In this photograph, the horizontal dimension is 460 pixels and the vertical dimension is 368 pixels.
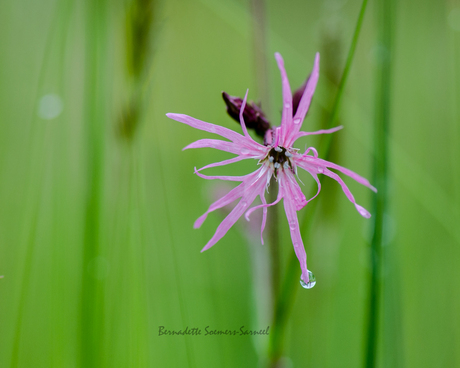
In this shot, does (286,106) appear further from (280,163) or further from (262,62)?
(262,62)

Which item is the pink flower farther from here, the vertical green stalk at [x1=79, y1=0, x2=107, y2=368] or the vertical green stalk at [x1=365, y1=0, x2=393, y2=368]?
the vertical green stalk at [x1=79, y1=0, x2=107, y2=368]

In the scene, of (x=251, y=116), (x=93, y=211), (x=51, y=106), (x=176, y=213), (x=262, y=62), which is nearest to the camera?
(x=93, y=211)

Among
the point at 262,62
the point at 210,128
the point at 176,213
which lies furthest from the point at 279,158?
the point at 176,213

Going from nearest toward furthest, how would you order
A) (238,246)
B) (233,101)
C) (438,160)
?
(233,101) < (238,246) < (438,160)

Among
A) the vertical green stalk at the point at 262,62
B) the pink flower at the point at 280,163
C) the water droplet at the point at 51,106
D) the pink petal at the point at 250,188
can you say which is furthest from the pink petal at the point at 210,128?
the water droplet at the point at 51,106

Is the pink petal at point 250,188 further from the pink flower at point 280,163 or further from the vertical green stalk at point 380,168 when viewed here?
the vertical green stalk at point 380,168

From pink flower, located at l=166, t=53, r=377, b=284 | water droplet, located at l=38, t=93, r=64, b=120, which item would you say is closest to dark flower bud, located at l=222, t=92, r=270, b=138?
pink flower, located at l=166, t=53, r=377, b=284

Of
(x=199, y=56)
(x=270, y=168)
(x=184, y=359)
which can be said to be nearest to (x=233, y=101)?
(x=270, y=168)

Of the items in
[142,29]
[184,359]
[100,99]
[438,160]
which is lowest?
[184,359]

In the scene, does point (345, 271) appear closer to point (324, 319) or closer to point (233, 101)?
point (324, 319)
